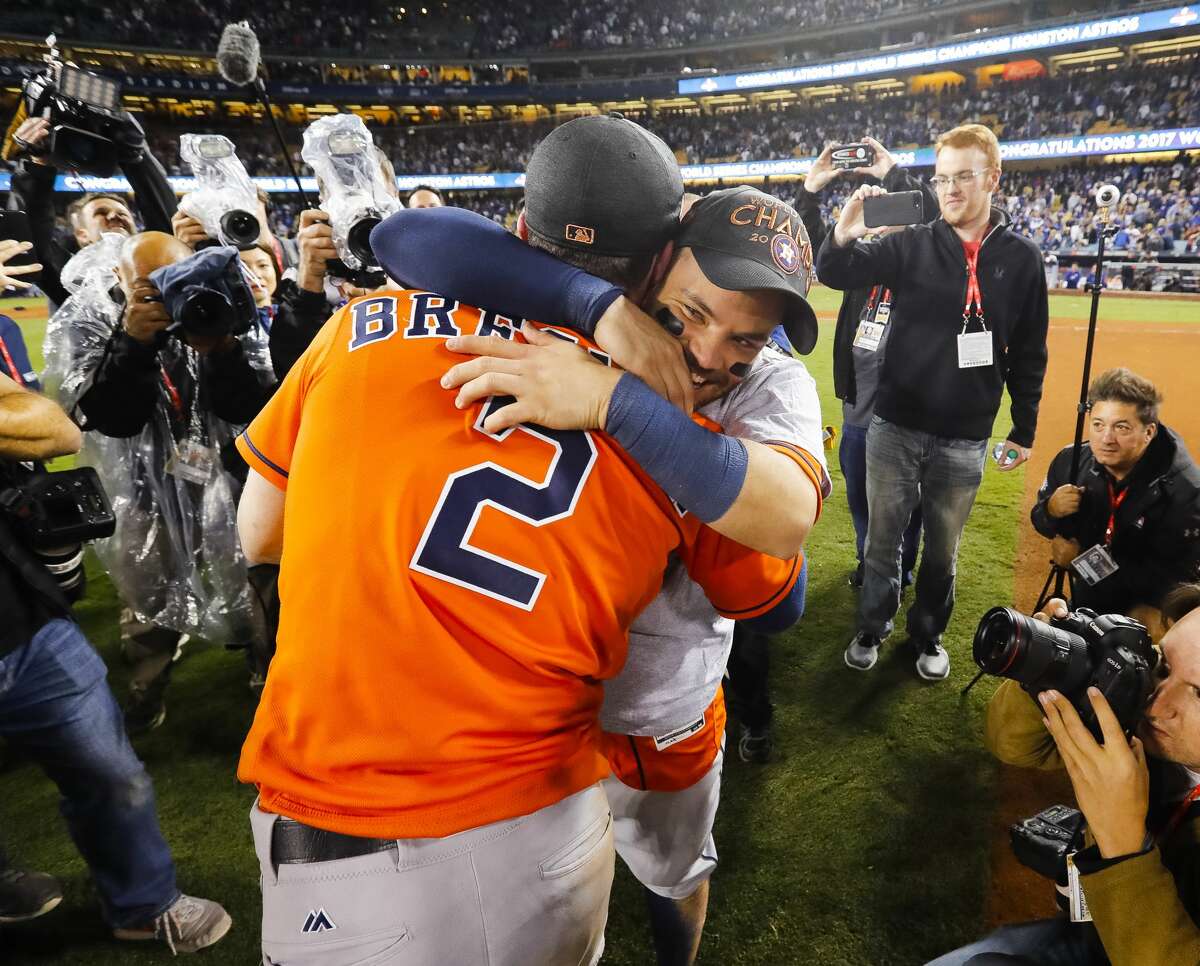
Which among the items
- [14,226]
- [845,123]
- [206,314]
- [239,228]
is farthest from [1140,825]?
[845,123]

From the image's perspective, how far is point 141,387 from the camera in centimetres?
246

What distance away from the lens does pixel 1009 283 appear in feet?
9.55

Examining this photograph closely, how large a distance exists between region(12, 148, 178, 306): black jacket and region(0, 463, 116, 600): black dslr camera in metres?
1.85

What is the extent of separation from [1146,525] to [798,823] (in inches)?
74.7

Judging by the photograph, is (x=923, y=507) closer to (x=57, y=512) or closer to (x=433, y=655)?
(x=433, y=655)

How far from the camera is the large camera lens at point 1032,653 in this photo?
1.43m

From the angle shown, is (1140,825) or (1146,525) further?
(1146,525)

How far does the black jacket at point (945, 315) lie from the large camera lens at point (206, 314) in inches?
93.5

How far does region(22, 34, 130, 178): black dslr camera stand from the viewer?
3.00 meters

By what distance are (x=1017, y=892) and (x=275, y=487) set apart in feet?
8.33

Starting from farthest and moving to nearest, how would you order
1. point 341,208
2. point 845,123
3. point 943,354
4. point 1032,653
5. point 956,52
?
point 845,123, point 956,52, point 943,354, point 341,208, point 1032,653

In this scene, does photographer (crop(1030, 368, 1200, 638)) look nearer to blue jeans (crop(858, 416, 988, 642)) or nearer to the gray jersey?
blue jeans (crop(858, 416, 988, 642))

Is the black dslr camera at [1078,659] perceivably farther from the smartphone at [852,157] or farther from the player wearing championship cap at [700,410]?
the smartphone at [852,157]

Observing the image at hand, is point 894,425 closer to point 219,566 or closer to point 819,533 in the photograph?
point 819,533
